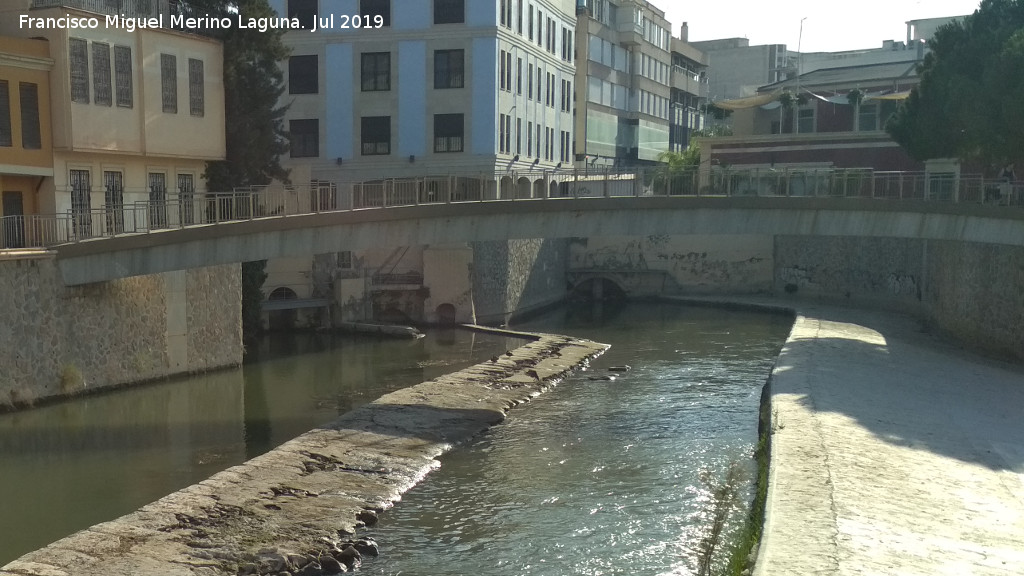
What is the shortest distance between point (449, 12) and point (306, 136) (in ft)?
32.1

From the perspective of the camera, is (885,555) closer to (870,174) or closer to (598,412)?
(598,412)

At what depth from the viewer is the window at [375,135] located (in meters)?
55.7

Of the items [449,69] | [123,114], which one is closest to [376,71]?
[449,69]

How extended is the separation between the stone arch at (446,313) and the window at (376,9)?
15243 mm

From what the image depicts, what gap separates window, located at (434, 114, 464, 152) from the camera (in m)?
55.2

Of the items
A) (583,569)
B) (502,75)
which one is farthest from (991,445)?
(502,75)

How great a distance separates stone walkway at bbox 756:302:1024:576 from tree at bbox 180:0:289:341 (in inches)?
848

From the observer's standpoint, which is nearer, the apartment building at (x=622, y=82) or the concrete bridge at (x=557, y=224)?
the concrete bridge at (x=557, y=224)

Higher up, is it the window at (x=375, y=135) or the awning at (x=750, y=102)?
the awning at (x=750, y=102)

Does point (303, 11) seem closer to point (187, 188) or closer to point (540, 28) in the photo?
point (540, 28)

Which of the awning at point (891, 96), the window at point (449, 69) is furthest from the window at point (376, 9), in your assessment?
the awning at point (891, 96)

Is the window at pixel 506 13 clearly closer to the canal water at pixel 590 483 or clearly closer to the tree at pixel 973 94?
the tree at pixel 973 94

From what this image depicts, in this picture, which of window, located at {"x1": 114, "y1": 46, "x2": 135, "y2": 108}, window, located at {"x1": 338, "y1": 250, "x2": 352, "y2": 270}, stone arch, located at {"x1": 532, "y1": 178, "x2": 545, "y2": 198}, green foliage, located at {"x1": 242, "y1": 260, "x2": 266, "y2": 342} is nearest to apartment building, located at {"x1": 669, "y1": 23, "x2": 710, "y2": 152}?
window, located at {"x1": 338, "y1": 250, "x2": 352, "y2": 270}

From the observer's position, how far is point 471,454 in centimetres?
2562
